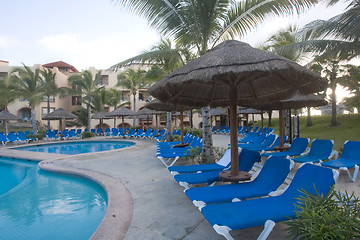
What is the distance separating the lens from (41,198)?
550cm

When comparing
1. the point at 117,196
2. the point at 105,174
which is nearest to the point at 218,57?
the point at 117,196

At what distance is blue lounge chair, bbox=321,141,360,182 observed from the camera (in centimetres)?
471

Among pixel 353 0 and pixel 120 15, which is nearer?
pixel 120 15

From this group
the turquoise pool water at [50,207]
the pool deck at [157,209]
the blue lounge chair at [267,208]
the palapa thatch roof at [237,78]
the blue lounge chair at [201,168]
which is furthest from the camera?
the blue lounge chair at [201,168]

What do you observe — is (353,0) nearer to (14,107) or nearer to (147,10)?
(147,10)

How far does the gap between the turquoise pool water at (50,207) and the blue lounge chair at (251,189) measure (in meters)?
1.94

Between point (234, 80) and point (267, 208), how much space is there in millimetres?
2129

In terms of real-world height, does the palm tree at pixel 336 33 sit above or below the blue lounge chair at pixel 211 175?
above

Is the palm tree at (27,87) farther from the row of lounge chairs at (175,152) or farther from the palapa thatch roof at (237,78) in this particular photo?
the palapa thatch roof at (237,78)

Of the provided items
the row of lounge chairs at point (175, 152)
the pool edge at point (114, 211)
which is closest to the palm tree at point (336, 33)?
the row of lounge chairs at point (175, 152)

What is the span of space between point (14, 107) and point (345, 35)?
3926cm

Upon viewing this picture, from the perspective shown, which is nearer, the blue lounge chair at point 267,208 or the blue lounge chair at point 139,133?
the blue lounge chair at point 267,208

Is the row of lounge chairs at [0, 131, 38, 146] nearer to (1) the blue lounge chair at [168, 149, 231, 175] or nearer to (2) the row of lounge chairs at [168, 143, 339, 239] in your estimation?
(1) the blue lounge chair at [168, 149, 231, 175]

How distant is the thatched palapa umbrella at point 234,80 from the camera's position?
3082 mm
